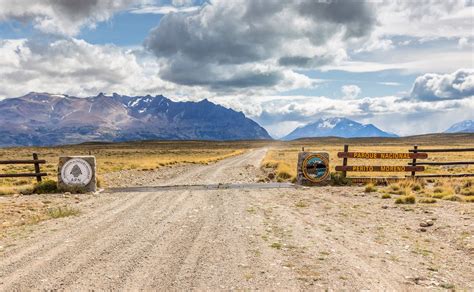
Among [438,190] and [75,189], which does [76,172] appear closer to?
[75,189]

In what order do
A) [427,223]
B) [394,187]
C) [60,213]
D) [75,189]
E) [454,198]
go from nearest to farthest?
1. [427,223]
2. [60,213]
3. [454,198]
4. [394,187]
5. [75,189]

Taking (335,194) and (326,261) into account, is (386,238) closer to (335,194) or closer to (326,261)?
(326,261)

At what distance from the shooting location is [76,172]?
69.9ft

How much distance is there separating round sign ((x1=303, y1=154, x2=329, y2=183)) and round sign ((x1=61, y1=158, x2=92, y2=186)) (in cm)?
1172

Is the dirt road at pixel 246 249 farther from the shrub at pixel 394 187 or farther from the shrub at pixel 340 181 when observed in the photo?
the shrub at pixel 340 181

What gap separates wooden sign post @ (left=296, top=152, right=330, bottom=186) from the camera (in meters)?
23.4

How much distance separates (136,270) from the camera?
7.80m

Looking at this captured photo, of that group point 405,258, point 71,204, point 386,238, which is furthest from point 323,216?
point 71,204

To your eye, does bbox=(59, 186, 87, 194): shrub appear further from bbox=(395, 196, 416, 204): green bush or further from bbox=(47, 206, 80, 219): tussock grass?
bbox=(395, 196, 416, 204): green bush

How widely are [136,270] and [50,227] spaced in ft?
19.2

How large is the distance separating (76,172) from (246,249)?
48.4ft

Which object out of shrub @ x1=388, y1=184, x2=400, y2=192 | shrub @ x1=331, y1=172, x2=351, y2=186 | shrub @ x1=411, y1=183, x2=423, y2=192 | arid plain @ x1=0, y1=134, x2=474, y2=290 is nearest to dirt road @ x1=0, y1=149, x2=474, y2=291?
arid plain @ x1=0, y1=134, x2=474, y2=290

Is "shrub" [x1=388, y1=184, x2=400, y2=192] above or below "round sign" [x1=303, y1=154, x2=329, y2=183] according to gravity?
below

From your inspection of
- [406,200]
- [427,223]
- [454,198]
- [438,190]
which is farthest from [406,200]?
[427,223]
